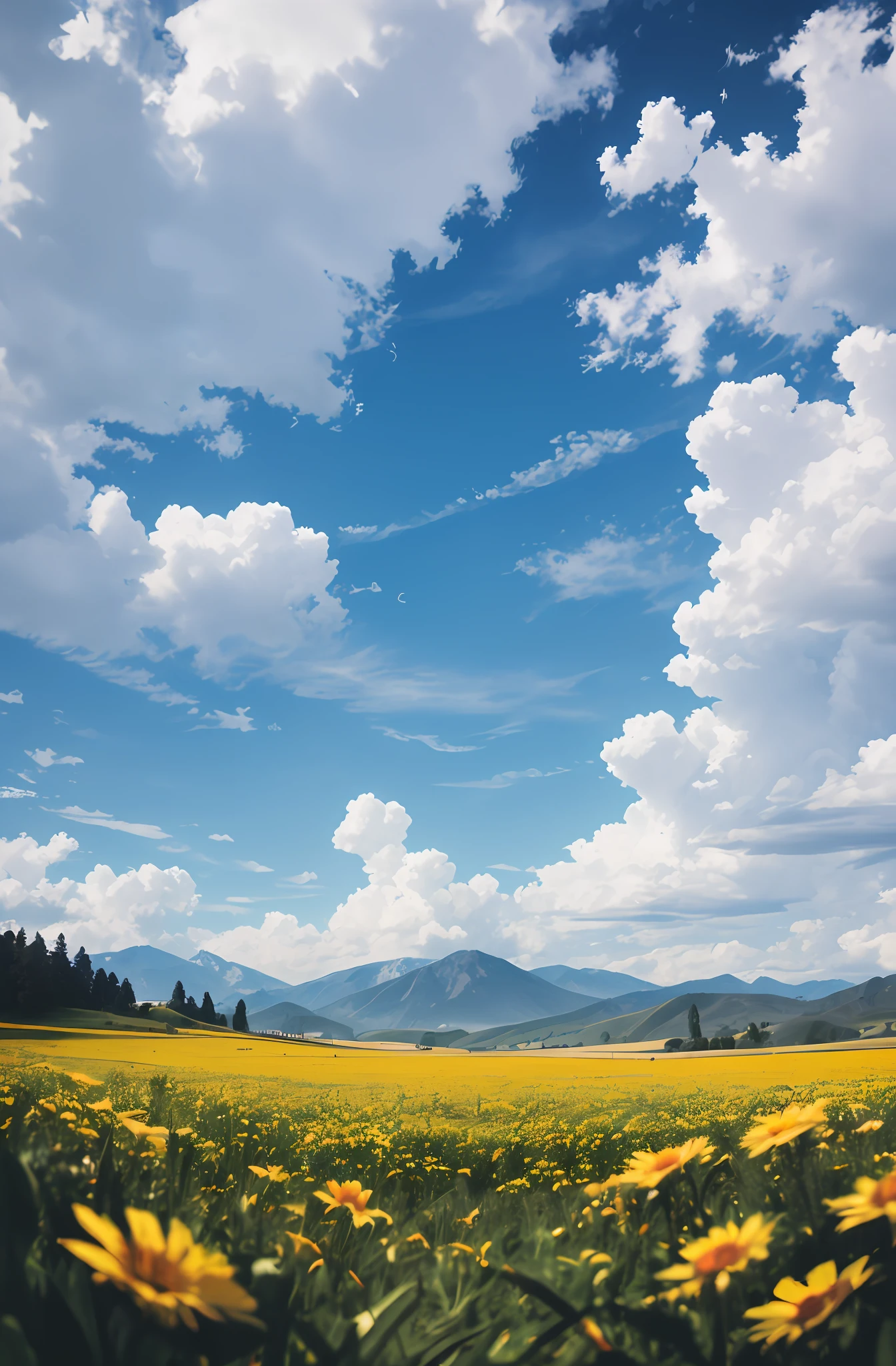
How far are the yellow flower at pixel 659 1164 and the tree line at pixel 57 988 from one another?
68.1 feet

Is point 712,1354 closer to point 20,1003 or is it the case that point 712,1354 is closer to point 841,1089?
point 841,1089

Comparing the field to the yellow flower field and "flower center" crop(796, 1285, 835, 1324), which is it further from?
the yellow flower field

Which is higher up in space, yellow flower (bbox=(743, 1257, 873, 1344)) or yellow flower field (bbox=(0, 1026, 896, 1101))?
yellow flower (bbox=(743, 1257, 873, 1344))

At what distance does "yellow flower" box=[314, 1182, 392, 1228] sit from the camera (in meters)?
2.60

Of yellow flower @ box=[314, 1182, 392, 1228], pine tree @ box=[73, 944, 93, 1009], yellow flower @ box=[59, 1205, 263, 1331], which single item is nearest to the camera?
yellow flower @ box=[59, 1205, 263, 1331]

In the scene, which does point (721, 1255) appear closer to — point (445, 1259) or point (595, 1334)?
point (595, 1334)

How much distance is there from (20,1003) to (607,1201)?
21.8 metres

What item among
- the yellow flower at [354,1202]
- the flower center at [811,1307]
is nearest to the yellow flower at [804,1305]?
the flower center at [811,1307]

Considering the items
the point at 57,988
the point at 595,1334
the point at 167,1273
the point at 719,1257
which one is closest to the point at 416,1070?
the point at 57,988

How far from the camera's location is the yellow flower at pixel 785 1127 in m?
2.34

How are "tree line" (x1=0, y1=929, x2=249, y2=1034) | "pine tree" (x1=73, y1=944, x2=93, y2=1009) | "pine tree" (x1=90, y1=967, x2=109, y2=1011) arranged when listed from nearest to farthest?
"tree line" (x1=0, y1=929, x2=249, y2=1034) < "pine tree" (x1=73, y1=944, x2=93, y2=1009) < "pine tree" (x1=90, y1=967, x2=109, y2=1011)

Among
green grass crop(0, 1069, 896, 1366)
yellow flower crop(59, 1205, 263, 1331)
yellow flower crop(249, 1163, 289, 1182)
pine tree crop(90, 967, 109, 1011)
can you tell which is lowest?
pine tree crop(90, 967, 109, 1011)

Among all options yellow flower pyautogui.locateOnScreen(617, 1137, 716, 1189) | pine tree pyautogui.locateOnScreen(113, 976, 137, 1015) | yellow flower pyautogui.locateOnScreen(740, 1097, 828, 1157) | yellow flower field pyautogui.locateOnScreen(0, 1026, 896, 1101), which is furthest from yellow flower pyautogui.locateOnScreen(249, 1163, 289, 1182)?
pine tree pyautogui.locateOnScreen(113, 976, 137, 1015)

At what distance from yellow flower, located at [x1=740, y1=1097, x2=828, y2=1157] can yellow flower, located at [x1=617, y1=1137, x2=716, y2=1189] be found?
18cm
